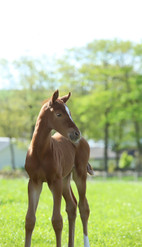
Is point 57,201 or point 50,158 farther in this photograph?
point 50,158

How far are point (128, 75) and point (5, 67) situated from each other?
1490 cm

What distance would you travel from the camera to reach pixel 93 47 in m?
44.0

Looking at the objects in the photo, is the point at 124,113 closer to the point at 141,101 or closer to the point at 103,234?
the point at 141,101

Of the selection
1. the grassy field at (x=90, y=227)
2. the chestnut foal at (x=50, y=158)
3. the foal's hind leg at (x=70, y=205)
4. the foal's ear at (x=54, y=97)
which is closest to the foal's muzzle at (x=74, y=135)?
the chestnut foal at (x=50, y=158)

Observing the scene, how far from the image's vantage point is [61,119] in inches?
224

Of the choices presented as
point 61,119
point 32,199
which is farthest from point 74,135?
point 32,199

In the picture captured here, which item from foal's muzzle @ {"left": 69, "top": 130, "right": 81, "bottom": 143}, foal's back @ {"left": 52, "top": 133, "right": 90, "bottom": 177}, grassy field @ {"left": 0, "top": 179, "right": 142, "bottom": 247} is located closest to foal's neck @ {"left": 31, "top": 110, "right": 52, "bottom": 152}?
foal's back @ {"left": 52, "top": 133, "right": 90, "bottom": 177}

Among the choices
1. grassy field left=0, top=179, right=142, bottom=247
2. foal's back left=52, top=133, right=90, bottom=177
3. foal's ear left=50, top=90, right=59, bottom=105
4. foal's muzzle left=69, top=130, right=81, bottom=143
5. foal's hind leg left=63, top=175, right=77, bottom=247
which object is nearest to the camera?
foal's muzzle left=69, top=130, right=81, bottom=143

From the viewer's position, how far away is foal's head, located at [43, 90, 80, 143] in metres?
5.58

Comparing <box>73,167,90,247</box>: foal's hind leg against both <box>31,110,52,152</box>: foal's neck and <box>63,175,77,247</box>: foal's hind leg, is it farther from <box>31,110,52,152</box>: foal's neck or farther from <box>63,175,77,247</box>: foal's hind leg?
<box>31,110,52,152</box>: foal's neck

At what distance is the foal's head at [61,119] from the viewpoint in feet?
18.3

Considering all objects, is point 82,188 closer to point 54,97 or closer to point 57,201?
point 57,201

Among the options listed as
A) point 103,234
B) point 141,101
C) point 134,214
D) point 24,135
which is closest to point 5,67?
point 24,135

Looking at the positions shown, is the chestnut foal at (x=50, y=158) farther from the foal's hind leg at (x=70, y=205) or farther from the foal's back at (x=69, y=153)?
the foal's hind leg at (x=70, y=205)
